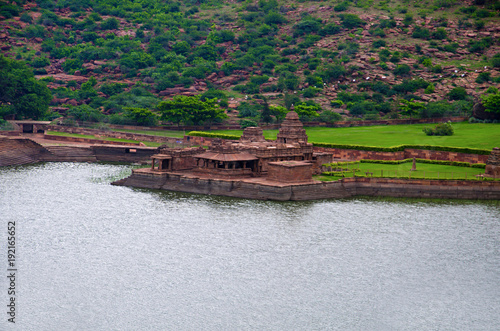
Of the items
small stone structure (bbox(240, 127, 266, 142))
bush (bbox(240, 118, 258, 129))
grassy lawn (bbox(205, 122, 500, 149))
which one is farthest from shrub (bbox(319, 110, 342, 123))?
small stone structure (bbox(240, 127, 266, 142))

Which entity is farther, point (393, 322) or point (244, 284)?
point (244, 284)

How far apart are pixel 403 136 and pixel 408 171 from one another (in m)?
28.3

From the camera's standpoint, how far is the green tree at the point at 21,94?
13400cm

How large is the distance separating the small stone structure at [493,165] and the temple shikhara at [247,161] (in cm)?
1972

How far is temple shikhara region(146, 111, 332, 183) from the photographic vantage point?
83.1 m

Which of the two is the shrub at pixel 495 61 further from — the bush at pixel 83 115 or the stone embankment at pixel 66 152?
the stone embankment at pixel 66 152

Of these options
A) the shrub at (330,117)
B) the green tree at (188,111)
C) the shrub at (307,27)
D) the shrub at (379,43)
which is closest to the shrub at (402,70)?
the shrub at (379,43)

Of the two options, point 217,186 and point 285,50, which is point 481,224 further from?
point 285,50

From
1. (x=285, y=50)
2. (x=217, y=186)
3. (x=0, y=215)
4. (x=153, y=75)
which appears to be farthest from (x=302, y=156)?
(x=285, y=50)

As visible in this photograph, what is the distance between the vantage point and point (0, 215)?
70.9 meters

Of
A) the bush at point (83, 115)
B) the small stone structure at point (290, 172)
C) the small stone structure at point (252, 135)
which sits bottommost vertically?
the small stone structure at point (290, 172)

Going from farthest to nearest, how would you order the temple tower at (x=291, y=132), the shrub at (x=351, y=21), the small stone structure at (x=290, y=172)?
the shrub at (x=351, y=21), the temple tower at (x=291, y=132), the small stone structure at (x=290, y=172)

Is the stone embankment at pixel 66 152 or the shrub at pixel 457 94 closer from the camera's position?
the stone embankment at pixel 66 152

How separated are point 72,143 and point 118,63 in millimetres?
63523
